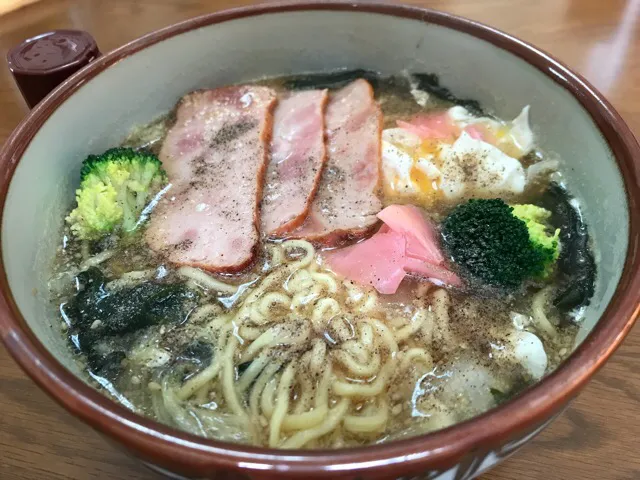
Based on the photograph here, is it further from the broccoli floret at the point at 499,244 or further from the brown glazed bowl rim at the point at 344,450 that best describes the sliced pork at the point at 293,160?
the brown glazed bowl rim at the point at 344,450

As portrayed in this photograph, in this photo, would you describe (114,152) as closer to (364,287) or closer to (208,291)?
(208,291)

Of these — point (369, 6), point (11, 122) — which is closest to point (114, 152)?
point (11, 122)

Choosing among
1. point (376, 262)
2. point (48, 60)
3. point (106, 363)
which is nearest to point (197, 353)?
point (106, 363)

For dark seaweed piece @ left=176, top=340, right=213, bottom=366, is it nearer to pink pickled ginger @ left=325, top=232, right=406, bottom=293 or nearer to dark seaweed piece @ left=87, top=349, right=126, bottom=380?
dark seaweed piece @ left=87, top=349, right=126, bottom=380

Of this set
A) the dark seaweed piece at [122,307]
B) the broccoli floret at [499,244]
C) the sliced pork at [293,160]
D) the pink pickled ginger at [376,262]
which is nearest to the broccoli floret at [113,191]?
the dark seaweed piece at [122,307]

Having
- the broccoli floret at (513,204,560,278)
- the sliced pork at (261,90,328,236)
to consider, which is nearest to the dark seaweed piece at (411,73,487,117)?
the sliced pork at (261,90,328,236)
